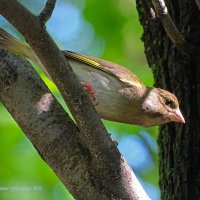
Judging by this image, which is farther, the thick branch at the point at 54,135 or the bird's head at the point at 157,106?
the bird's head at the point at 157,106

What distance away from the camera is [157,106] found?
14.4 ft

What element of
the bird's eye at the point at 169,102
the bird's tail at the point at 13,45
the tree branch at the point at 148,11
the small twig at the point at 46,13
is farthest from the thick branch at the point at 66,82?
the tree branch at the point at 148,11

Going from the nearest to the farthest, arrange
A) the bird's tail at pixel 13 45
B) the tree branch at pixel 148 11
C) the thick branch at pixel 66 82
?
the thick branch at pixel 66 82 < the bird's tail at pixel 13 45 < the tree branch at pixel 148 11

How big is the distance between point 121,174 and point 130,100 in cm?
157

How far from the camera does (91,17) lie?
5336 mm

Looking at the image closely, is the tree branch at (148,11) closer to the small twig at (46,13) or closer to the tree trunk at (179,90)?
the tree trunk at (179,90)

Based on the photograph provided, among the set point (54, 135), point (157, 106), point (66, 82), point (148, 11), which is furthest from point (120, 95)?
point (66, 82)

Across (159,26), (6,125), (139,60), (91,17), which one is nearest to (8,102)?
(159,26)

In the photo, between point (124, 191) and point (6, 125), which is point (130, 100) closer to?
point (6, 125)

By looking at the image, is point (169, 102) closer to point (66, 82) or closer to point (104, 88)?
point (104, 88)

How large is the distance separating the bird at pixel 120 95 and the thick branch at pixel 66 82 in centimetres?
122

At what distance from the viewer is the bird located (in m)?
3.93

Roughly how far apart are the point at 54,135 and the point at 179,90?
1.40 meters

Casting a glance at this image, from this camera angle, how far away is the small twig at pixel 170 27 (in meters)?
3.58
